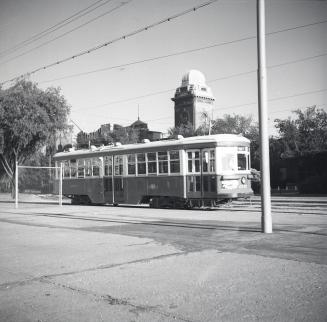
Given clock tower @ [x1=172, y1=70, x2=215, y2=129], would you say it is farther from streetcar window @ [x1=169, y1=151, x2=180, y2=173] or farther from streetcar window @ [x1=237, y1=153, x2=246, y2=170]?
streetcar window @ [x1=237, y1=153, x2=246, y2=170]

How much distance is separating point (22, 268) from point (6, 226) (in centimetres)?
789

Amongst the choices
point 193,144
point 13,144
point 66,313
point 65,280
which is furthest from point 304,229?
point 13,144

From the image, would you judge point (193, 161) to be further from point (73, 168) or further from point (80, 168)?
point (73, 168)

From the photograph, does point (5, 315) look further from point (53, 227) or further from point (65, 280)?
point (53, 227)

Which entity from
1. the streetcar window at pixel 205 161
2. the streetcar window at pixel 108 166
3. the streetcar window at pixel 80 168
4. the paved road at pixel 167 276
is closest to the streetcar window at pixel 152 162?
the streetcar window at pixel 205 161

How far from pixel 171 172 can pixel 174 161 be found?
0.56 m

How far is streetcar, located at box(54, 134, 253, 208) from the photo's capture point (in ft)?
65.4

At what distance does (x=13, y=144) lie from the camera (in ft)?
119

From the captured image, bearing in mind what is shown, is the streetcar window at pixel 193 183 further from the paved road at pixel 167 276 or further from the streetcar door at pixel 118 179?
the paved road at pixel 167 276

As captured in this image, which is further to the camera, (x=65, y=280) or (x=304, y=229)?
(x=304, y=229)

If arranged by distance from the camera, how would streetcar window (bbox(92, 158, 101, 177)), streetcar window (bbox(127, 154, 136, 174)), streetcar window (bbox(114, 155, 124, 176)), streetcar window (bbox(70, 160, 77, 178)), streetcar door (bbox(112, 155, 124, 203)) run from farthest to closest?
streetcar window (bbox(70, 160, 77, 178))
streetcar window (bbox(92, 158, 101, 177))
streetcar window (bbox(114, 155, 124, 176))
streetcar door (bbox(112, 155, 124, 203))
streetcar window (bbox(127, 154, 136, 174))

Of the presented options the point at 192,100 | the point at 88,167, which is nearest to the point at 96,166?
the point at 88,167

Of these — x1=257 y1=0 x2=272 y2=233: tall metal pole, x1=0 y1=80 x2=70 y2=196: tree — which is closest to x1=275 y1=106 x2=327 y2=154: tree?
x1=0 y1=80 x2=70 y2=196: tree

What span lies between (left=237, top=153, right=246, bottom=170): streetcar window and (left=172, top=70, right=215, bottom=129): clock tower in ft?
321
